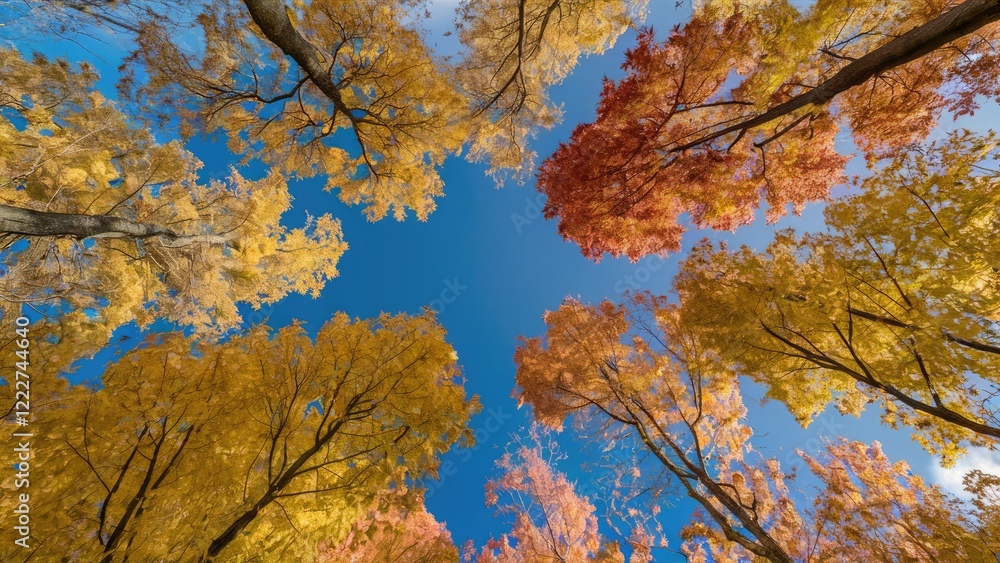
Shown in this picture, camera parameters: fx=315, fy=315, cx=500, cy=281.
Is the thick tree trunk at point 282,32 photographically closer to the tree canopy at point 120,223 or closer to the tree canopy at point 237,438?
the tree canopy at point 120,223

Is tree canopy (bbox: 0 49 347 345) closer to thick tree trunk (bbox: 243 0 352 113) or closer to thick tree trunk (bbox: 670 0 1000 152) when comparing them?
thick tree trunk (bbox: 243 0 352 113)

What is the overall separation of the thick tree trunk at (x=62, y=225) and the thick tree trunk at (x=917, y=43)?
28.3 ft

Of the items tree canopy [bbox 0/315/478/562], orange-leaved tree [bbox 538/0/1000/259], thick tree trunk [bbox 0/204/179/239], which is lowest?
tree canopy [bbox 0/315/478/562]

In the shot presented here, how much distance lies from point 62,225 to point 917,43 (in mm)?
9002

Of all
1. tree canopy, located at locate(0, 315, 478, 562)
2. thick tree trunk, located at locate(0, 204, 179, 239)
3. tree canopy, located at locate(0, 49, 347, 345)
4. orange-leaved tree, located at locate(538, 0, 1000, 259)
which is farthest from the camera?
tree canopy, located at locate(0, 49, 347, 345)

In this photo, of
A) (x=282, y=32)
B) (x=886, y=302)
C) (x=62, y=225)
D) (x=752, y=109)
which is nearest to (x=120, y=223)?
(x=62, y=225)

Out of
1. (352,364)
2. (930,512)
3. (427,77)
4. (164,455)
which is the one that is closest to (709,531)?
(930,512)

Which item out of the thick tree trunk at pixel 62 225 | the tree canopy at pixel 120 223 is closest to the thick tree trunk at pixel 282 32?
the tree canopy at pixel 120 223

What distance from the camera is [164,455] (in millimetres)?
3078

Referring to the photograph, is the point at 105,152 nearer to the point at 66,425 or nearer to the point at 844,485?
the point at 66,425

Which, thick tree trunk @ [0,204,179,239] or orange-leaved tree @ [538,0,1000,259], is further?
orange-leaved tree @ [538,0,1000,259]

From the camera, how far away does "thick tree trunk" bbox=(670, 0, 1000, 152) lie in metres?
2.66

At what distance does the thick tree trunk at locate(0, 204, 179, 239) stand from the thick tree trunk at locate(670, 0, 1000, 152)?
339 inches

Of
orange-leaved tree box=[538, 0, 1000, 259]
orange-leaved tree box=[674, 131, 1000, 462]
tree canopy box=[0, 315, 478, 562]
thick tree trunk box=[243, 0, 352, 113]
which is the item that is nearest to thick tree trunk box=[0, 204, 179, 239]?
tree canopy box=[0, 315, 478, 562]
